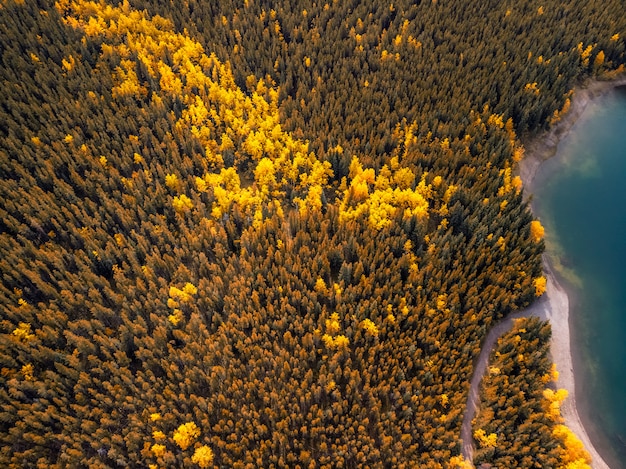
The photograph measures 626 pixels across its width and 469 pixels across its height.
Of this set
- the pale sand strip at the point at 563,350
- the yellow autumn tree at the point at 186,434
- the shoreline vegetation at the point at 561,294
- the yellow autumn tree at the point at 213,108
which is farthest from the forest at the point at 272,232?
the pale sand strip at the point at 563,350

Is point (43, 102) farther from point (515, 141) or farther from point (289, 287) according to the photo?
point (515, 141)

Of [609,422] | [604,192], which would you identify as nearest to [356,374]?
[609,422]

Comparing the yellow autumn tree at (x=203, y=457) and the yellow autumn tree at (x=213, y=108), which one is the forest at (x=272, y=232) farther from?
the yellow autumn tree at (x=213, y=108)

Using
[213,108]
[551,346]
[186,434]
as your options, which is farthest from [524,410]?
[213,108]

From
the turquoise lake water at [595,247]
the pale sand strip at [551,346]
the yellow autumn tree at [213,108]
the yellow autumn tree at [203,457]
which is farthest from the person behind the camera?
the yellow autumn tree at [213,108]

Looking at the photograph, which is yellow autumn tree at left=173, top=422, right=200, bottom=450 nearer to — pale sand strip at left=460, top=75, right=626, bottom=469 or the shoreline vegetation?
pale sand strip at left=460, top=75, right=626, bottom=469

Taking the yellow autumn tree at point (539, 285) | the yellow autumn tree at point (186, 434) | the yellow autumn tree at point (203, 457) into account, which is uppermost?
the yellow autumn tree at point (539, 285)
